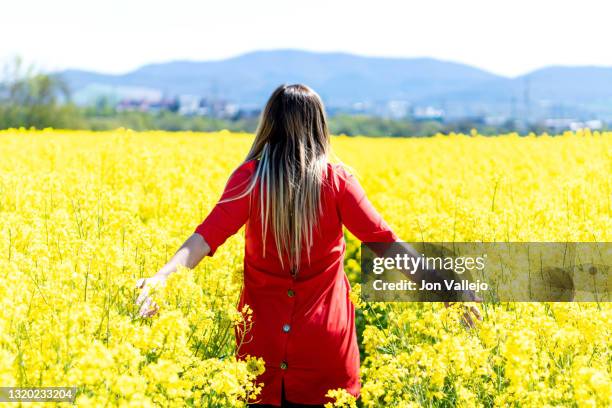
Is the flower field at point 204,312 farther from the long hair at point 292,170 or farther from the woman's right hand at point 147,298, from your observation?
the long hair at point 292,170

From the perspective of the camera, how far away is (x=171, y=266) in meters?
3.70

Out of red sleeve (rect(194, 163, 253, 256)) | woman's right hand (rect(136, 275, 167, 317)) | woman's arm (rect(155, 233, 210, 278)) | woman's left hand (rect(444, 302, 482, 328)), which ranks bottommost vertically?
woman's left hand (rect(444, 302, 482, 328))

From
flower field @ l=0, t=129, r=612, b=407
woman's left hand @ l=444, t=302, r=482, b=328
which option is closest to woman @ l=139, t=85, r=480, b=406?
flower field @ l=0, t=129, r=612, b=407

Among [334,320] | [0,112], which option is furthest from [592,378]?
[0,112]

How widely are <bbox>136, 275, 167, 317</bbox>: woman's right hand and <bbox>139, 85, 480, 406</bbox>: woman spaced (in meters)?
0.19

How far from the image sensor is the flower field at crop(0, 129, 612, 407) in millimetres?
3068

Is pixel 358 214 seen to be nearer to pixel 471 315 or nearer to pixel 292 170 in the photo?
pixel 292 170

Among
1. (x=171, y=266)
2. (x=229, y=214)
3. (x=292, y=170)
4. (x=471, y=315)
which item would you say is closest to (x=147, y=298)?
(x=171, y=266)

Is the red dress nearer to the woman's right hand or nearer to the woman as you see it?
the woman

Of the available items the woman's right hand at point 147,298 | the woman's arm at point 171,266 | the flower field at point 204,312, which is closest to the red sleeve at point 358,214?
the flower field at point 204,312

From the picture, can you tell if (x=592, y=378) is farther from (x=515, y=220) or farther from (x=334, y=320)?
(x=515, y=220)

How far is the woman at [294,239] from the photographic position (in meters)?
3.81

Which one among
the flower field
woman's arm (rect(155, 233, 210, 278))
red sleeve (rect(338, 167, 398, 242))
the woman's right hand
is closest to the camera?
the flower field

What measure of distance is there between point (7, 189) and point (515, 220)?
3982mm
